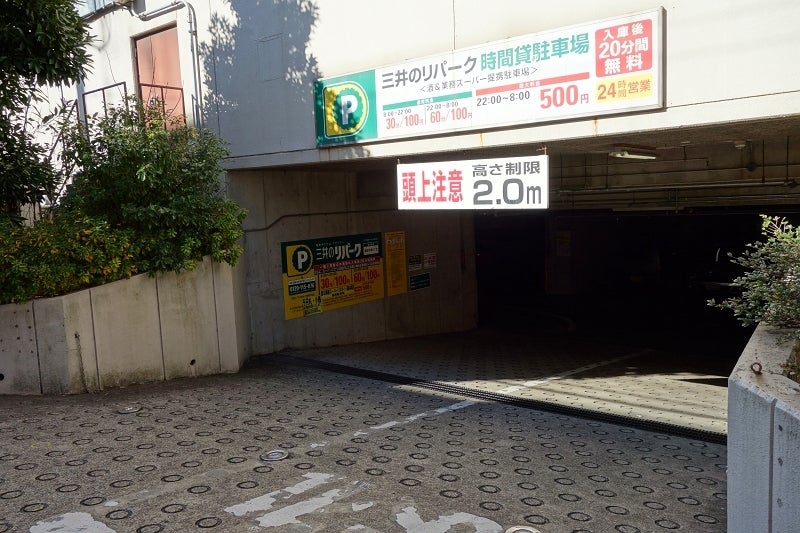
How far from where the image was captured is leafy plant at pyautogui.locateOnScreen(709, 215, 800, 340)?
15.3 feet

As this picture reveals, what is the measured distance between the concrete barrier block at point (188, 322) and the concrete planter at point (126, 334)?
13mm

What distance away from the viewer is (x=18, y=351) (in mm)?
7488

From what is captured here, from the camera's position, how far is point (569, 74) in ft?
22.9

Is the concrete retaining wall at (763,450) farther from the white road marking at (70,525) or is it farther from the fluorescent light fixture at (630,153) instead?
the fluorescent light fixture at (630,153)

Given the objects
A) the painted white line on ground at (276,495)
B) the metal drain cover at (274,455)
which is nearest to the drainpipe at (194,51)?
the metal drain cover at (274,455)

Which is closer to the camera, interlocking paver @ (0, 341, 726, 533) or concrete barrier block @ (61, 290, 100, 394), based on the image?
interlocking paver @ (0, 341, 726, 533)

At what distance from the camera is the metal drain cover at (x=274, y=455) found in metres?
5.60

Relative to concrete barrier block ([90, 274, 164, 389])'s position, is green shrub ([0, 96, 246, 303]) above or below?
above

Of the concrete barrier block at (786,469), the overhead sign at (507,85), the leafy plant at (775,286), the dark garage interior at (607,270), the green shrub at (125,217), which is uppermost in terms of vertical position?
the overhead sign at (507,85)

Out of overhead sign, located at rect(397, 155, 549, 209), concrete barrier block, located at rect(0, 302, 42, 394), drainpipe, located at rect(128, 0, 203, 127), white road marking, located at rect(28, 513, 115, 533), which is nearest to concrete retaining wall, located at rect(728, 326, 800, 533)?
overhead sign, located at rect(397, 155, 549, 209)

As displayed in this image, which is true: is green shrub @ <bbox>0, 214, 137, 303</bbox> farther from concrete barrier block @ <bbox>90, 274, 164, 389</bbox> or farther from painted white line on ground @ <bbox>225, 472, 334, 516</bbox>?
painted white line on ground @ <bbox>225, 472, 334, 516</bbox>

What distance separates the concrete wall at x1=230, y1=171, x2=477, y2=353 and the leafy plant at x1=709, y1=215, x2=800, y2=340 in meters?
7.66

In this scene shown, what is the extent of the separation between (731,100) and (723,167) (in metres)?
4.80

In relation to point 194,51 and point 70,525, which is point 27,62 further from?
point 70,525
